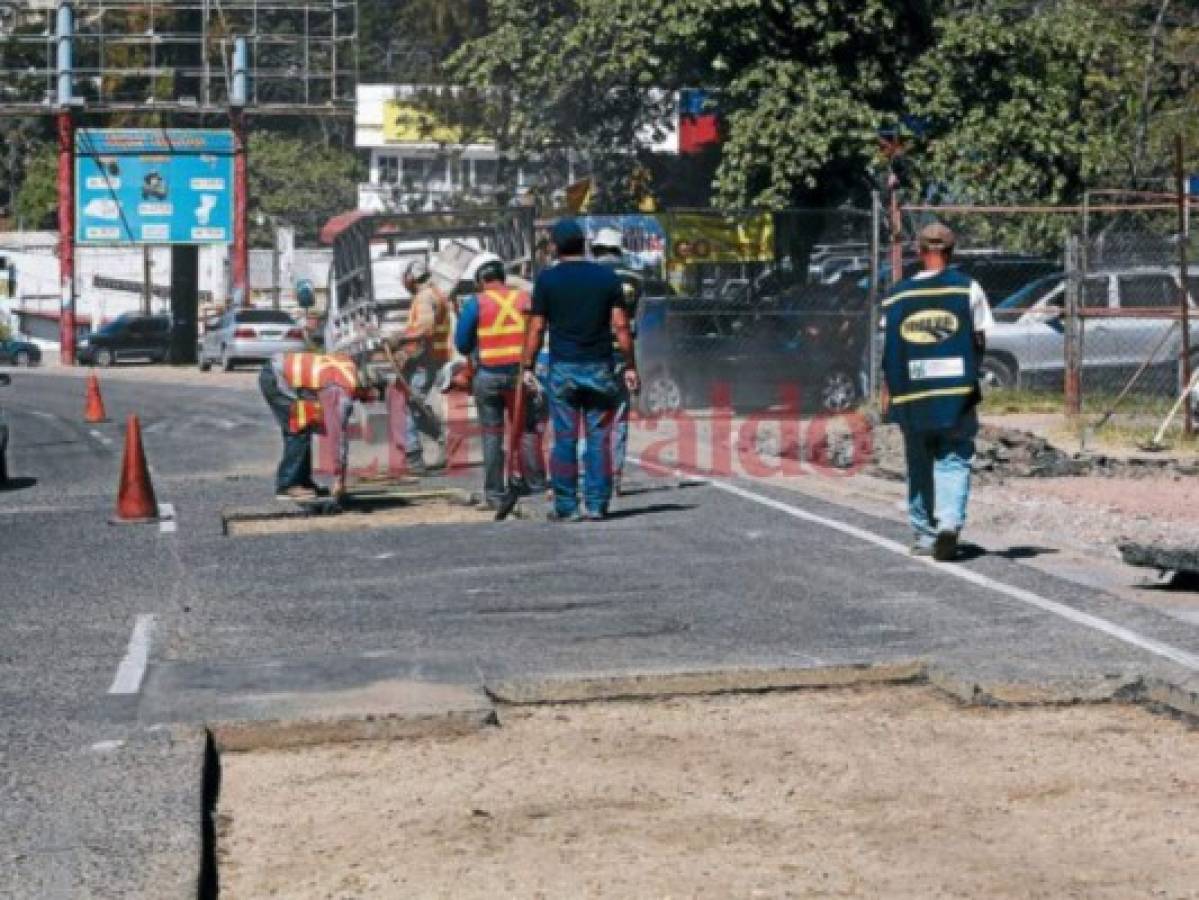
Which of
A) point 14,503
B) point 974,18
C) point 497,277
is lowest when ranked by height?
point 14,503

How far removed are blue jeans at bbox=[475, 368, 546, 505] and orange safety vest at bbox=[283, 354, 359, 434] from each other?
3.29 ft

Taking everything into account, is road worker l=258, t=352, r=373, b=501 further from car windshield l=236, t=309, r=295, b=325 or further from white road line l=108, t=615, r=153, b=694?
car windshield l=236, t=309, r=295, b=325

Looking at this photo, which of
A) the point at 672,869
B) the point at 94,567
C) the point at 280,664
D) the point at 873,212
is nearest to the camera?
the point at 672,869

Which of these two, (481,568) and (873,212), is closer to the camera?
(481,568)

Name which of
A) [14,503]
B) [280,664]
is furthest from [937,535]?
[14,503]

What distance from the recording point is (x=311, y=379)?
17.1 metres

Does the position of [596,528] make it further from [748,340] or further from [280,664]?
[748,340]

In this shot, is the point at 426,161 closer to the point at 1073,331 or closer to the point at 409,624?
the point at 1073,331

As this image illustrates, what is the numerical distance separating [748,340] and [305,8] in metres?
35.0

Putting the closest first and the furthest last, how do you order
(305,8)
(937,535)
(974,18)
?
(937,535)
(974,18)
(305,8)

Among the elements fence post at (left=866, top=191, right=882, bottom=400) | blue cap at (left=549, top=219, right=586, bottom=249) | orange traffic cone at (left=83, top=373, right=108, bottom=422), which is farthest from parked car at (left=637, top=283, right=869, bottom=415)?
blue cap at (left=549, top=219, right=586, bottom=249)

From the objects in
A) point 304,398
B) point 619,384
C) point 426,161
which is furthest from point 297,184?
point 619,384

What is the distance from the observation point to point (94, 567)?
14133mm

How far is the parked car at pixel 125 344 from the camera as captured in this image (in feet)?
212
